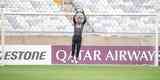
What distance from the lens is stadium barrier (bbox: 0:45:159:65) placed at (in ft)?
59.3

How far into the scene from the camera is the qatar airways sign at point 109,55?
1808cm

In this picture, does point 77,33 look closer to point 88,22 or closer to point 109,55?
point 109,55

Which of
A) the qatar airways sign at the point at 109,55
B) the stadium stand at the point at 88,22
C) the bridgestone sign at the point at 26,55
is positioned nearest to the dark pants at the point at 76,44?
the qatar airways sign at the point at 109,55

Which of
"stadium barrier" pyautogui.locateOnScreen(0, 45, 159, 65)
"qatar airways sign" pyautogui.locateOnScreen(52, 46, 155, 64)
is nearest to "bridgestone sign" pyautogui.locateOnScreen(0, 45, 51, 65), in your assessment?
"stadium barrier" pyautogui.locateOnScreen(0, 45, 159, 65)

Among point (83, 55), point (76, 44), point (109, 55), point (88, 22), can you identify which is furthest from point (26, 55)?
point (88, 22)

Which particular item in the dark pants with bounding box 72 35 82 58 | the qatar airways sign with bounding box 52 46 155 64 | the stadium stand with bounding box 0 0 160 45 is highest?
the stadium stand with bounding box 0 0 160 45

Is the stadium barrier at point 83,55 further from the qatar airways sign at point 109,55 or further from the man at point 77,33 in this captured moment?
the man at point 77,33

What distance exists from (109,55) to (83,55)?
833mm

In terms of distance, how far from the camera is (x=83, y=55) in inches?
718

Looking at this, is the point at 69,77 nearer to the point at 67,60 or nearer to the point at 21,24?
the point at 67,60

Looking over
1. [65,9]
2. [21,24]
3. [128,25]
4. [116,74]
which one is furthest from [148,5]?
[116,74]

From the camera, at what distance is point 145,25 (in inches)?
833

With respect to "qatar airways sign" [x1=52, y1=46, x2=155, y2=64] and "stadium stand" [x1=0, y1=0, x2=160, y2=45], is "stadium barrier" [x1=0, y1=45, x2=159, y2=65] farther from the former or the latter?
"stadium stand" [x1=0, y1=0, x2=160, y2=45]

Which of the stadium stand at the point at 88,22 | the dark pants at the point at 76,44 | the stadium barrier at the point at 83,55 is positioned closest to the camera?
the stadium barrier at the point at 83,55
